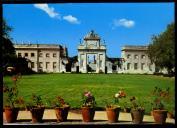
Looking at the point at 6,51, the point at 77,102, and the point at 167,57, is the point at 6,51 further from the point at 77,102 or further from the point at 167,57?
the point at 167,57

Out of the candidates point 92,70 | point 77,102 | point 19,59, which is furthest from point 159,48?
point 77,102

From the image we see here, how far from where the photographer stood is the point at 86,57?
142 ft

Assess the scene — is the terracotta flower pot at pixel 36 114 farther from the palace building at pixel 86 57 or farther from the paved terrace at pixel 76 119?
the palace building at pixel 86 57

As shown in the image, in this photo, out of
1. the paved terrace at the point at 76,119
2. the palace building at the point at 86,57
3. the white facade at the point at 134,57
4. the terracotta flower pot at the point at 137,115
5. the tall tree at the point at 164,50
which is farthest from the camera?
the tall tree at the point at 164,50

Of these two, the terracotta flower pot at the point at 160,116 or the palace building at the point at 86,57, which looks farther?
the palace building at the point at 86,57

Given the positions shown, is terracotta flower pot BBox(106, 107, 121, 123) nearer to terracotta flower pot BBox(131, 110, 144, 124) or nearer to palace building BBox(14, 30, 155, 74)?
terracotta flower pot BBox(131, 110, 144, 124)

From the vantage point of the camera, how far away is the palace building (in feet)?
72.2

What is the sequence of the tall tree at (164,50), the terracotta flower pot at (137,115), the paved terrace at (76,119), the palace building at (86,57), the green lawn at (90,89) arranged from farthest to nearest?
the tall tree at (164,50)
the palace building at (86,57)
the green lawn at (90,89)
the terracotta flower pot at (137,115)
the paved terrace at (76,119)

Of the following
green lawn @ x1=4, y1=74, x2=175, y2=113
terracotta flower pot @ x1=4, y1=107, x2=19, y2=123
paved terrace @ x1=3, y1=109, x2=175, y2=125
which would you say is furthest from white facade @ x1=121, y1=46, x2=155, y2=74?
terracotta flower pot @ x1=4, y1=107, x2=19, y2=123

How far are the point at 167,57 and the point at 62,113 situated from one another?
30.8 meters

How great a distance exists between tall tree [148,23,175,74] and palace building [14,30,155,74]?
927mm

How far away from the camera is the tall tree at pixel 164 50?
126 ft

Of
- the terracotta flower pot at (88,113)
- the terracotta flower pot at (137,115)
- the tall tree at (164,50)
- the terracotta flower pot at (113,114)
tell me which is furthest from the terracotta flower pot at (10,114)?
the tall tree at (164,50)

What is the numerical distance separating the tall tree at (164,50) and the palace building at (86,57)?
93cm
